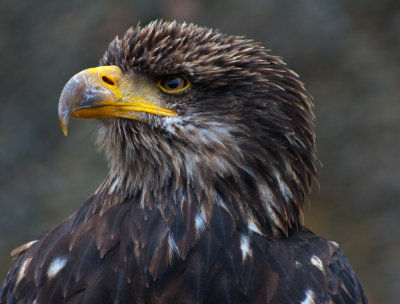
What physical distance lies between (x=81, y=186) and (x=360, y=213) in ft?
9.85

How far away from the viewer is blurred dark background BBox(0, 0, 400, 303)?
7039 millimetres

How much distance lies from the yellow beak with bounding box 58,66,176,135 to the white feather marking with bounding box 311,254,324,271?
0.97 metres

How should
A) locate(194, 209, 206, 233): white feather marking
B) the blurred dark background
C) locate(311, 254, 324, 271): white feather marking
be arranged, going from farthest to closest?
1. the blurred dark background
2. locate(311, 254, 324, 271): white feather marking
3. locate(194, 209, 206, 233): white feather marking

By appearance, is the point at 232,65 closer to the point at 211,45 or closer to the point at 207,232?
the point at 211,45

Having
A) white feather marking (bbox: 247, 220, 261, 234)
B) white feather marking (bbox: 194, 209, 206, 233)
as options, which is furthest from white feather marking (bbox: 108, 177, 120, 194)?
white feather marking (bbox: 247, 220, 261, 234)

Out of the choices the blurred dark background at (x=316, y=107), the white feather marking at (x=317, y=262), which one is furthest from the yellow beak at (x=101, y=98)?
the blurred dark background at (x=316, y=107)

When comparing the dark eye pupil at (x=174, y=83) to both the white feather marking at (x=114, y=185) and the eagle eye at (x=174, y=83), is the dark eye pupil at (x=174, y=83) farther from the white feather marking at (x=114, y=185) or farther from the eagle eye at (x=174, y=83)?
the white feather marking at (x=114, y=185)

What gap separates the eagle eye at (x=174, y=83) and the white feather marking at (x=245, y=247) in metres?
0.77

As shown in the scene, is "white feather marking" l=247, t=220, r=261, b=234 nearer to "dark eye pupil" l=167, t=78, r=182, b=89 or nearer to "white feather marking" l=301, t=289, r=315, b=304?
"white feather marking" l=301, t=289, r=315, b=304

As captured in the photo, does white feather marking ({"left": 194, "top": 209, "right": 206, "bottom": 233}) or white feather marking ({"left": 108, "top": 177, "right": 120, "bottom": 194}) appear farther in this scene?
white feather marking ({"left": 108, "top": 177, "right": 120, "bottom": 194})

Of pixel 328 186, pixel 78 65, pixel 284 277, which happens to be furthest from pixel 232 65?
pixel 78 65

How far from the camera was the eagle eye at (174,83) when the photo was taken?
10.5 feet

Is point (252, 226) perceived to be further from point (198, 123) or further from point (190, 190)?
point (198, 123)

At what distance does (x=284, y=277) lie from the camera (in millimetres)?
3027
